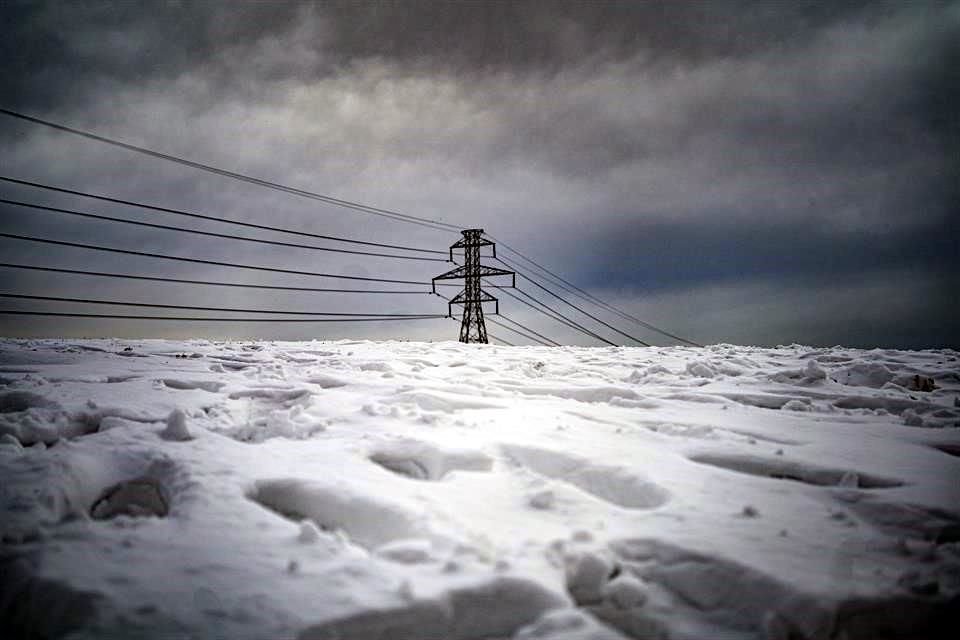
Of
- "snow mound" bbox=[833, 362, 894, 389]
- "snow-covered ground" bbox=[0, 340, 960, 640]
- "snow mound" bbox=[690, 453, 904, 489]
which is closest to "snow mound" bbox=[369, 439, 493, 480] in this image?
"snow-covered ground" bbox=[0, 340, 960, 640]

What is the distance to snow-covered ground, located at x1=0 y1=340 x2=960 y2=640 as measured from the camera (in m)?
1.10

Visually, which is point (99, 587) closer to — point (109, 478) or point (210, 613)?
point (210, 613)

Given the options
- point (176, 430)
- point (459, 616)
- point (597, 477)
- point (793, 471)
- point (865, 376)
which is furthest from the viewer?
point (865, 376)

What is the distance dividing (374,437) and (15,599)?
4.00ft

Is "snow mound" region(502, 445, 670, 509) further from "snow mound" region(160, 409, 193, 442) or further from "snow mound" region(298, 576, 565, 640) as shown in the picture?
"snow mound" region(160, 409, 193, 442)

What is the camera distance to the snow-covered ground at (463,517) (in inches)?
43.3

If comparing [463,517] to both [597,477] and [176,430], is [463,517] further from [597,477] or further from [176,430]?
[176,430]

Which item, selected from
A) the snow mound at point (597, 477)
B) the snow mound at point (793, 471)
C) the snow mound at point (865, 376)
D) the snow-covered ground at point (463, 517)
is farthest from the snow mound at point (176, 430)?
the snow mound at point (865, 376)

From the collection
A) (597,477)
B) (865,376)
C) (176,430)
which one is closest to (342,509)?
(597,477)

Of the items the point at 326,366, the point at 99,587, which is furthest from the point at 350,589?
the point at 326,366

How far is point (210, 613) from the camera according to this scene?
106 cm

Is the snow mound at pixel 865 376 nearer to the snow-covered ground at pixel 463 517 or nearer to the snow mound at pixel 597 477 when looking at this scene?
the snow-covered ground at pixel 463 517

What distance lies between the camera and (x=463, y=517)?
4.87 ft

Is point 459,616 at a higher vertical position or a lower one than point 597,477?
lower
